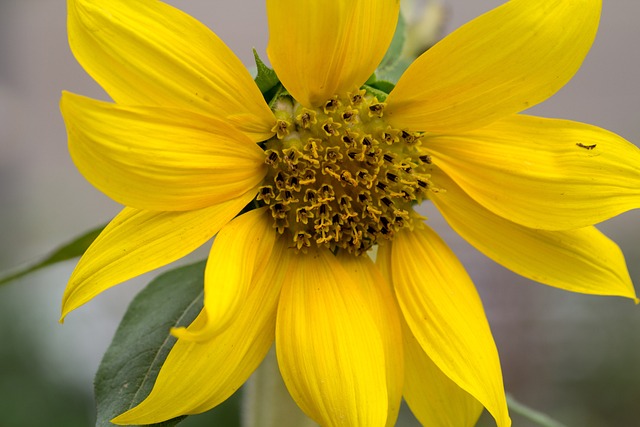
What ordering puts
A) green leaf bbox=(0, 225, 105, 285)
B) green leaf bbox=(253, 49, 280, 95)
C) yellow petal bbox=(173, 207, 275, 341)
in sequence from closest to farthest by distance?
yellow petal bbox=(173, 207, 275, 341)
green leaf bbox=(253, 49, 280, 95)
green leaf bbox=(0, 225, 105, 285)

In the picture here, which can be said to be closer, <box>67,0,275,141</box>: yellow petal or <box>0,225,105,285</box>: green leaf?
<box>67,0,275,141</box>: yellow petal

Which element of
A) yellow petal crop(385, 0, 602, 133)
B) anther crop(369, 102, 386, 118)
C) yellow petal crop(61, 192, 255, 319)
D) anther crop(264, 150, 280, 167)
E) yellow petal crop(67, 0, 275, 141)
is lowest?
yellow petal crop(61, 192, 255, 319)

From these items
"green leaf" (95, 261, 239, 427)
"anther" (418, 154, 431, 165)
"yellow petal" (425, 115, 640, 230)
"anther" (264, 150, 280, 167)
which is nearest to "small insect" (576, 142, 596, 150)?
"yellow petal" (425, 115, 640, 230)

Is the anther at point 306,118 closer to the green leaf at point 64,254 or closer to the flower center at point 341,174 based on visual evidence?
the flower center at point 341,174

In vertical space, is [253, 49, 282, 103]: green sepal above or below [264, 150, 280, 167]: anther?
above

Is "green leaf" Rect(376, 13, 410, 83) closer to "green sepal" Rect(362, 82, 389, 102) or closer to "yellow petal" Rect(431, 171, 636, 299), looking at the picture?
"green sepal" Rect(362, 82, 389, 102)

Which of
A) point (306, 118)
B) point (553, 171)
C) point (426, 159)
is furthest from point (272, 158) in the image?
point (553, 171)

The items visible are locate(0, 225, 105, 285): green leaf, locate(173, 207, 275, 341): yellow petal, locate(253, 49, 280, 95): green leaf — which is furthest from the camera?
locate(0, 225, 105, 285): green leaf
